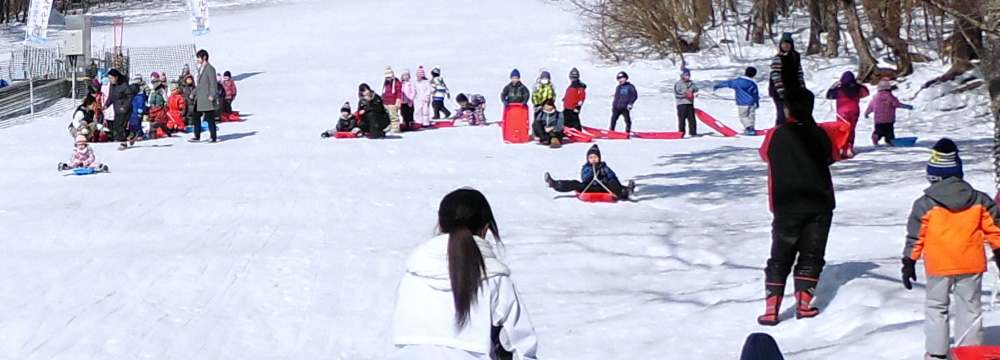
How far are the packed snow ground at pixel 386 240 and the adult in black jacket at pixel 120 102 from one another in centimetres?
45

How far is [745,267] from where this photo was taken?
1054 cm

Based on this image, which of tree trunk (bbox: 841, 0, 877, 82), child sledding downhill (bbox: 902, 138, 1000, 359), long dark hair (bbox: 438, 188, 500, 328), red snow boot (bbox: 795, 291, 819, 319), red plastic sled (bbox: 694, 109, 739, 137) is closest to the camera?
long dark hair (bbox: 438, 188, 500, 328)

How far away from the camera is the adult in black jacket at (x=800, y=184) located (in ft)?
25.2

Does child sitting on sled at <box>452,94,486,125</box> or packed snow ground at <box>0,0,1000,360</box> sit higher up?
child sitting on sled at <box>452,94,486,125</box>

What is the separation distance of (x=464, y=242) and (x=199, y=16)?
27.9 m

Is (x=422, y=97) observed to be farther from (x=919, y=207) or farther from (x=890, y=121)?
(x=919, y=207)

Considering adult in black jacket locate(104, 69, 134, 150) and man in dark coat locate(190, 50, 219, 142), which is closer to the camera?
man in dark coat locate(190, 50, 219, 142)

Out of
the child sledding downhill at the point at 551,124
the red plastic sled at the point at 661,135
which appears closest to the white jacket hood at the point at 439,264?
the child sledding downhill at the point at 551,124

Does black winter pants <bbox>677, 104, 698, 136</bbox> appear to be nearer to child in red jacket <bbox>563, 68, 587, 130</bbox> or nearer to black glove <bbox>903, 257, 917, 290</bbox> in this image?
child in red jacket <bbox>563, 68, 587, 130</bbox>

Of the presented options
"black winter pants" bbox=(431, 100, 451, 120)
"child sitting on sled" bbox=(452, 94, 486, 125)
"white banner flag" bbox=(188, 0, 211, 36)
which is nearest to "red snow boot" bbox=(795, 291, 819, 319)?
"child sitting on sled" bbox=(452, 94, 486, 125)

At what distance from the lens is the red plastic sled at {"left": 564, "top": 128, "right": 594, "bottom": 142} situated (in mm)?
21344

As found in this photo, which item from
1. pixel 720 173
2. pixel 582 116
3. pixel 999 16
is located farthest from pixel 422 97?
pixel 999 16

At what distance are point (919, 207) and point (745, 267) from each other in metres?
3.88

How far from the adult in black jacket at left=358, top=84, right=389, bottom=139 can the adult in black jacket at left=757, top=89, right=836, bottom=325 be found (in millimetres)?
14299
